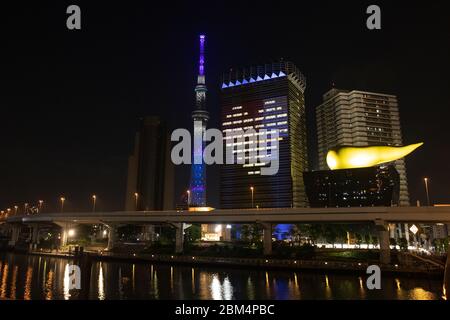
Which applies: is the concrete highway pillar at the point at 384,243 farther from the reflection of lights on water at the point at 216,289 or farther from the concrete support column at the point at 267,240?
the reflection of lights on water at the point at 216,289

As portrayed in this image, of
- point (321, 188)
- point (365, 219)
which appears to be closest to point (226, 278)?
point (365, 219)

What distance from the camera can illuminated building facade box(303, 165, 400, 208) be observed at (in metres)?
113

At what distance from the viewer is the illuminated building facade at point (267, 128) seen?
173 metres

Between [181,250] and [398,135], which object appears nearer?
[181,250]

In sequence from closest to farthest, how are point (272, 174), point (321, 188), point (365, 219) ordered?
1. point (365, 219)
2. point (321, 188)
3. point (272, 174)

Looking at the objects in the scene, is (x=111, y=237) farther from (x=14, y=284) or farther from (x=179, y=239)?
(x=14, y=284)

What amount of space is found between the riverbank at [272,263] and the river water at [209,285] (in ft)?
3.34

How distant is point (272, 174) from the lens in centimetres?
17425

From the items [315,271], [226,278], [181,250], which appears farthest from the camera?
[181,250]

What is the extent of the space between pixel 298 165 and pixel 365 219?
13579 cm

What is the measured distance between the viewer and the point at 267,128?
18275 cm

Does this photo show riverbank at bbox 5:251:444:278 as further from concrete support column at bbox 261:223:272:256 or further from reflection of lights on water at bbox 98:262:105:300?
concrete support column at bbox 261:223:272:256

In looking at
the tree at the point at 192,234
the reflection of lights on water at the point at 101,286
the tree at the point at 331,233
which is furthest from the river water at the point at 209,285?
the tree at the point at 192,234

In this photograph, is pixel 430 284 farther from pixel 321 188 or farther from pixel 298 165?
pixel 298 165
